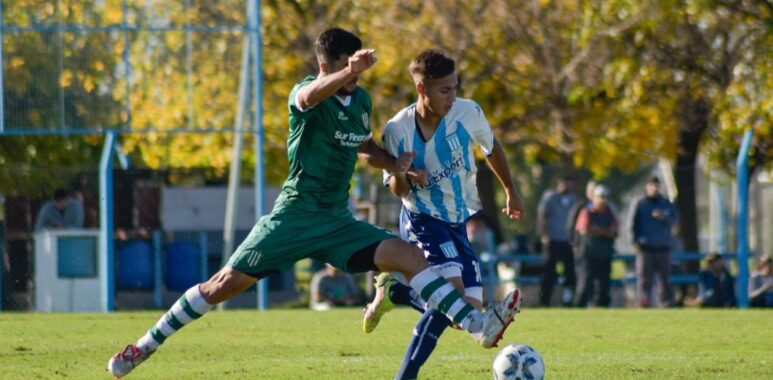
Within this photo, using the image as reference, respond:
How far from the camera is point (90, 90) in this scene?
18531 mm

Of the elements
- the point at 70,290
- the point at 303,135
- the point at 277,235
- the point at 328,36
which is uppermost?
the point at 328,36

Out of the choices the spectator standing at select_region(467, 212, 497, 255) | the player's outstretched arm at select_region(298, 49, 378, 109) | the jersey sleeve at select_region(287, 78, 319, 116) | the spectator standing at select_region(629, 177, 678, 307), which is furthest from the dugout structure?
the player's outstretched arm at select_region(298, 49, 378, 109)

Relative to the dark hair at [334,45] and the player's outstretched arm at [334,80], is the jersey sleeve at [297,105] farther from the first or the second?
the dark hair at [334,45]

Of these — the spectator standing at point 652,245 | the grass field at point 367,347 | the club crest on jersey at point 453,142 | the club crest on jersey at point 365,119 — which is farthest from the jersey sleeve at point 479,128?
the spectator standing at point 652,245

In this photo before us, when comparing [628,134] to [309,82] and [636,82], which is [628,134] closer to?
[636,82]

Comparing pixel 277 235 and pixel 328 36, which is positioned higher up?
pixel 328 36

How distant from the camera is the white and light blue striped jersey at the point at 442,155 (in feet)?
27.3

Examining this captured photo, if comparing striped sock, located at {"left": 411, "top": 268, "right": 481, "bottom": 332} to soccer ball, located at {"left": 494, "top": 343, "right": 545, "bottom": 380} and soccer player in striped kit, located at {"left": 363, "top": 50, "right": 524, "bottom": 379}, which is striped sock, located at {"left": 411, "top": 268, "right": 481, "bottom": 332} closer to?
soccer ball, located at {"left": 494, "top": 343, "right": 545, "bottom": 380}

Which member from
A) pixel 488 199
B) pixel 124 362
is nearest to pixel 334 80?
pixel 124 362

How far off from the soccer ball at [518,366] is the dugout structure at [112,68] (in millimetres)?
11439

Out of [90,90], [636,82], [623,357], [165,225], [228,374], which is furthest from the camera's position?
[636,82]

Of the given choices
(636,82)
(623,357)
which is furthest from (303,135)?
(636,82)

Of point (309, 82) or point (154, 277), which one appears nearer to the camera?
point (309, 82)

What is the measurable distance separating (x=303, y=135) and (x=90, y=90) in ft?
37.4
